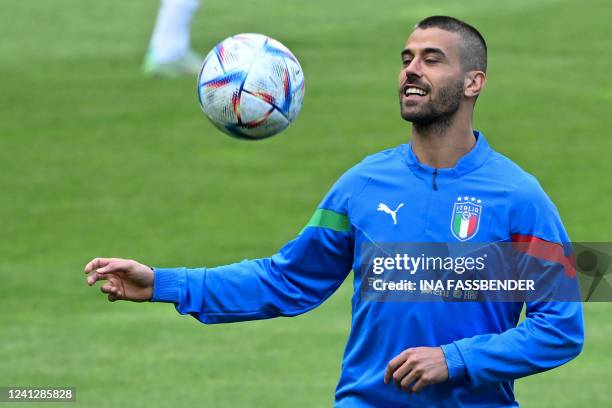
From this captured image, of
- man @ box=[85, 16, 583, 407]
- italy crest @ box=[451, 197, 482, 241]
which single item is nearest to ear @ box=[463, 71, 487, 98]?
man @ box=[85, 16, 583, 407]

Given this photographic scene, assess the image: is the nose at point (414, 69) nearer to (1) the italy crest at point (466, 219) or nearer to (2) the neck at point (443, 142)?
(2) the neck at point (443, 142)

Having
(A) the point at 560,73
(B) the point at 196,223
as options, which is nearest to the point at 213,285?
(B) the point at 196,223

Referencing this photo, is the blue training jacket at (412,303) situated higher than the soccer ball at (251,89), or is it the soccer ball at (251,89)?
the soccer ball at (251,89)

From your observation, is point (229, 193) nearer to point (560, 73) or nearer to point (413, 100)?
point (560, 73)

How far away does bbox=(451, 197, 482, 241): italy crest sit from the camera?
5.84m

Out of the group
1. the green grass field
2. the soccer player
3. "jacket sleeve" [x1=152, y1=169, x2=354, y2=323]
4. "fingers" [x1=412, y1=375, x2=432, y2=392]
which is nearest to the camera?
"fingers" [x1=412, y1=375, x2=432, y2=392]

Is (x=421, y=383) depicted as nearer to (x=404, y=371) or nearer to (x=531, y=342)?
(x=404, y=371)

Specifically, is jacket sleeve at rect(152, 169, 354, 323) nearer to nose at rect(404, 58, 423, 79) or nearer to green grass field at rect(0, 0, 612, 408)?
nose at rect(404, 58, 423, 79)

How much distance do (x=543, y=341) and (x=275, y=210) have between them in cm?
1311

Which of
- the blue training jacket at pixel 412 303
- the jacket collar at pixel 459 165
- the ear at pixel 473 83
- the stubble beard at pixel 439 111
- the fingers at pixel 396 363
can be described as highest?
the ear at pixel 473 83

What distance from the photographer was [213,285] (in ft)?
20.4

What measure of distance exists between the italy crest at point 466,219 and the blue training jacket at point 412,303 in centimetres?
1

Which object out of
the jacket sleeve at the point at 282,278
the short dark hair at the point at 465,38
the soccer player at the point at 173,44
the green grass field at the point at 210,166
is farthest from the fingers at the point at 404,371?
the soccer player at the point at 173,44

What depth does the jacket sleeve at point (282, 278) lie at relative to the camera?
6.16 metres
